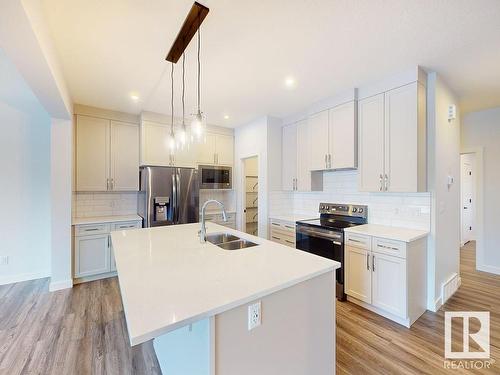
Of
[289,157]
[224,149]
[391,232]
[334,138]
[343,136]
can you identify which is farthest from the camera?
[224,149]

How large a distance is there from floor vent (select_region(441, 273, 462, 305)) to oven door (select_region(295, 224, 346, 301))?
3.72 feet

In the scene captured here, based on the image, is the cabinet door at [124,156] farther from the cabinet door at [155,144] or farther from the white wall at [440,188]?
the white wall at [440,188]

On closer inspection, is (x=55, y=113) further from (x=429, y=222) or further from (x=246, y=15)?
(x=429, y=222)

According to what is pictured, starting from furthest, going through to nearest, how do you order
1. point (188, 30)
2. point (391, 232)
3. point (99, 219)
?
1. point (99, 219)
2. point (391, 232)
3. point (188, 30)

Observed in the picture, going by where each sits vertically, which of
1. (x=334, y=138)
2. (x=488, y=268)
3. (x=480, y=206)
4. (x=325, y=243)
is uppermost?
(x=334, y=138)

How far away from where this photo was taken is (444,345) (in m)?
2.01

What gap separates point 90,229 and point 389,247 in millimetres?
3876

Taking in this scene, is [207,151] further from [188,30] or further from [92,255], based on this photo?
[188,30]

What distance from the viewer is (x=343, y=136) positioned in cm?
308

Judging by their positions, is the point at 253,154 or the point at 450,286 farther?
the point at 253,154

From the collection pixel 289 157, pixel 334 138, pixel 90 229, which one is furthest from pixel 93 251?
pixel 334 138

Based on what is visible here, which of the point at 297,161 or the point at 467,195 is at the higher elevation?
the point at 297,161

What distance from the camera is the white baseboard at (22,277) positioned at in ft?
10.9

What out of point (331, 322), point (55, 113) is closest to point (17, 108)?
point (55, 113)
